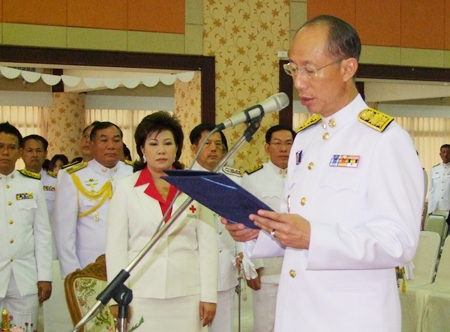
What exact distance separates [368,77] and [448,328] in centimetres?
281

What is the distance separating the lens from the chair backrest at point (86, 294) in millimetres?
2748

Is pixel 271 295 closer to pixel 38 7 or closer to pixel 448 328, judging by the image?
pixel 448 328

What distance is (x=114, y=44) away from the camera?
579 centimetres

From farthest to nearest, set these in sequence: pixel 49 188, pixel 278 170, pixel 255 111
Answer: pixel 49 188, pixel 278 170, pixel 255 111

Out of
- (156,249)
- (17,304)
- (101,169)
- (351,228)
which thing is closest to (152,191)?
(156,249)

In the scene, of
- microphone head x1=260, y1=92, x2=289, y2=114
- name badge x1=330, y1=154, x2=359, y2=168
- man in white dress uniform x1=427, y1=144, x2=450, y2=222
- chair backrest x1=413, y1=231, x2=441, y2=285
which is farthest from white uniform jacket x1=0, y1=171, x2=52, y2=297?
man in white dress uniform x1=427, y1=144, x2=450, y2=222

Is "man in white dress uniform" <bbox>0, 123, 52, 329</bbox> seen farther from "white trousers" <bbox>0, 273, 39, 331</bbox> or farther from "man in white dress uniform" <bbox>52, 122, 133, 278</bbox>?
"man in white dress uniform" <bbox>52, 122, 133, 278</bbox>

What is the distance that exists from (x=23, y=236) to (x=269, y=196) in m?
1.66

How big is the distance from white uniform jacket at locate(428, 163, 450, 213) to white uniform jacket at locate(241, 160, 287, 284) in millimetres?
5984

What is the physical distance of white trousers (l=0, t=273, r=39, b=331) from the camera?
141 inches

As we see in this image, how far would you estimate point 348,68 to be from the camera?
A: 5.82ft

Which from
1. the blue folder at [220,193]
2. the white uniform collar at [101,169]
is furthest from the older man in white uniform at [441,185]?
the blue folder at [220,193]

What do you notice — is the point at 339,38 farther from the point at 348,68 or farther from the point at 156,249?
the point at 156,249

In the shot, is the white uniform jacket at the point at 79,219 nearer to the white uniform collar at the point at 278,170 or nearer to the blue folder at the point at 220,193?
the white uniform collar at the point at 278,170
